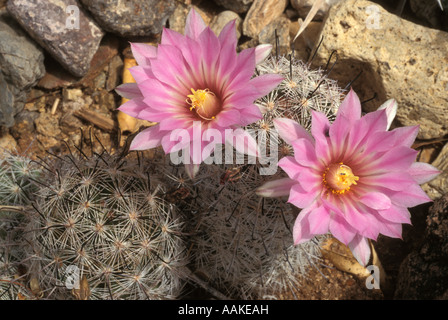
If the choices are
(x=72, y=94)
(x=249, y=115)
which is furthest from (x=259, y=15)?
(x=249, y=115)

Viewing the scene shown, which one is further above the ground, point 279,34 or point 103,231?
point 279,34

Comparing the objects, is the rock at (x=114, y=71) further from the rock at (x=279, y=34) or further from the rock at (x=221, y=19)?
the rock at (x=279, y=34)

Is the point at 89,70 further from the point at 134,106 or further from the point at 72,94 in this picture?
the point at 134,106

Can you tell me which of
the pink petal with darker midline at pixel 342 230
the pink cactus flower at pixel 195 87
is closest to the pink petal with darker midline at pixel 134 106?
the pink cactus flower at pixel 195 87

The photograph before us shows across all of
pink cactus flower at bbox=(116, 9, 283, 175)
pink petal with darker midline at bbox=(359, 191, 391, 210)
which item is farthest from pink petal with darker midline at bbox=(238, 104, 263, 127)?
pink petal with darker midline at bbox=(359, 191, 391, 210)

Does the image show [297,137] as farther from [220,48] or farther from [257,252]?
[257,252]

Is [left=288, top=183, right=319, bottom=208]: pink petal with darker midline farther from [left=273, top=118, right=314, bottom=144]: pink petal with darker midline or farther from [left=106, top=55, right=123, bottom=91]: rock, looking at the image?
[left=106, top=55, right=123, bottom=91]: rock
